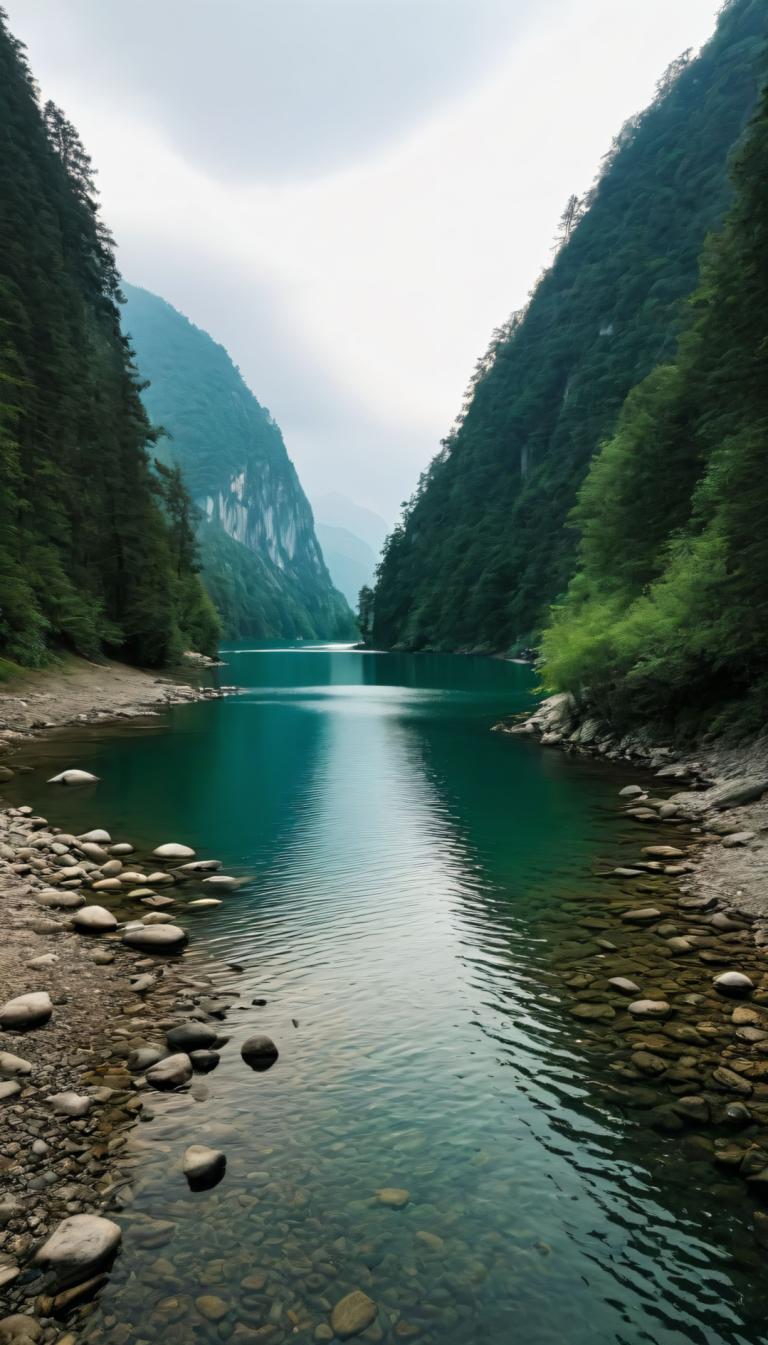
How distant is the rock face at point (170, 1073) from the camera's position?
581cm

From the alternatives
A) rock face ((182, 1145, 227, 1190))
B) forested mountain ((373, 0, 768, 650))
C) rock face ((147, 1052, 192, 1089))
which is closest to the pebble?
rock face ((182, 1145, 227, 1190))

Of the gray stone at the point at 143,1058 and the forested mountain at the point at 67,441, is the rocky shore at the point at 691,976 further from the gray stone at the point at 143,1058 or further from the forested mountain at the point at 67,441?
the forested mountain at the point at 67,441

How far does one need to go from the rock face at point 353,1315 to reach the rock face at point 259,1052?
8.05 ft

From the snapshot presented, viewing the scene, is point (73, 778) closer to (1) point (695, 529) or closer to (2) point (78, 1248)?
(2) point (78, 1248)

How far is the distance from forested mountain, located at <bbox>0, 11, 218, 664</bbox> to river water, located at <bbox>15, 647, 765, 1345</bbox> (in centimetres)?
2670

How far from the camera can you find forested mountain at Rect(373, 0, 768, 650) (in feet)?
312

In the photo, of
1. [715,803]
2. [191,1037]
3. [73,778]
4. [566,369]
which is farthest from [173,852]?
[566,369]

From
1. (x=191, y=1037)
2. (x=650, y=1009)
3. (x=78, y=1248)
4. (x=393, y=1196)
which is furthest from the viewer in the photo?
(x=650, y=1009)

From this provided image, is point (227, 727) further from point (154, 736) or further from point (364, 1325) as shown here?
point (364, 1325)

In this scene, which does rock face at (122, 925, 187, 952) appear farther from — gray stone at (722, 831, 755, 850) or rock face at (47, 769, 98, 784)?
rock face at (47, 769, 98, 784)

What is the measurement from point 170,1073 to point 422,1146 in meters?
2.14

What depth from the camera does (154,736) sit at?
28.4 meters

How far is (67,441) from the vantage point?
4525 centimetres

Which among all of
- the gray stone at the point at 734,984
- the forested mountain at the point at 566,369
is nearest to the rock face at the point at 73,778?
the gray stone at the point at 734,984
